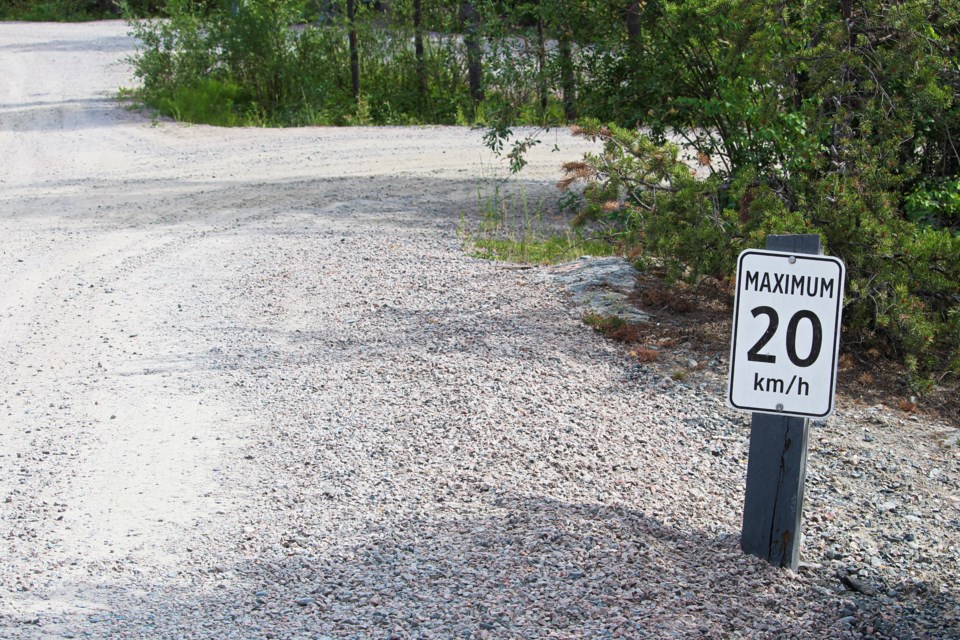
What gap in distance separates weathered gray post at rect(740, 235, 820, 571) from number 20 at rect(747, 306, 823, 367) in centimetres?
36

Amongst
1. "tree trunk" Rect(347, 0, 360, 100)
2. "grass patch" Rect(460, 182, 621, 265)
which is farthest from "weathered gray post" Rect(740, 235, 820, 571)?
"tree trunk" Rect(347, 0, 360, 100)

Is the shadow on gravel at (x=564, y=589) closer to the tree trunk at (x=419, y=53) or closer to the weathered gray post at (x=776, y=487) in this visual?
the weathered gray post at (x=776, y=487)

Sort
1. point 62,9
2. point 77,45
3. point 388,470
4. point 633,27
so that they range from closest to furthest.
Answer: point 388,470, point 633,27, point 77,45, point 62,9

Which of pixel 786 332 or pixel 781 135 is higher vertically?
pixel 781 135

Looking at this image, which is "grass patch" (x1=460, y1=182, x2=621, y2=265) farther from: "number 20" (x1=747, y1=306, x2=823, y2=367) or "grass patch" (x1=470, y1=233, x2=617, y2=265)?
"number 20" (x1=747, y1=306, x2=823, y2=367)

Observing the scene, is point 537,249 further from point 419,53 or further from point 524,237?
point 419,53

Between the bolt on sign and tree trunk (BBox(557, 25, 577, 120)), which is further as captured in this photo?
tree trunk (BBox(557, 25, 577, 120))

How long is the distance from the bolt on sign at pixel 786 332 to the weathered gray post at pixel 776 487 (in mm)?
287

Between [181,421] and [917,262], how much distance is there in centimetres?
439

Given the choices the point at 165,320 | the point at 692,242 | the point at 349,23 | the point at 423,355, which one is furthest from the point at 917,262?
the point at 349,23

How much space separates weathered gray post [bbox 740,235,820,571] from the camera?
4.08 m

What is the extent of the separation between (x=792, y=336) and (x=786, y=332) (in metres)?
0.03

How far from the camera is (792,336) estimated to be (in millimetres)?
3768

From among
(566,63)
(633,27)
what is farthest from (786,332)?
(566,63)
